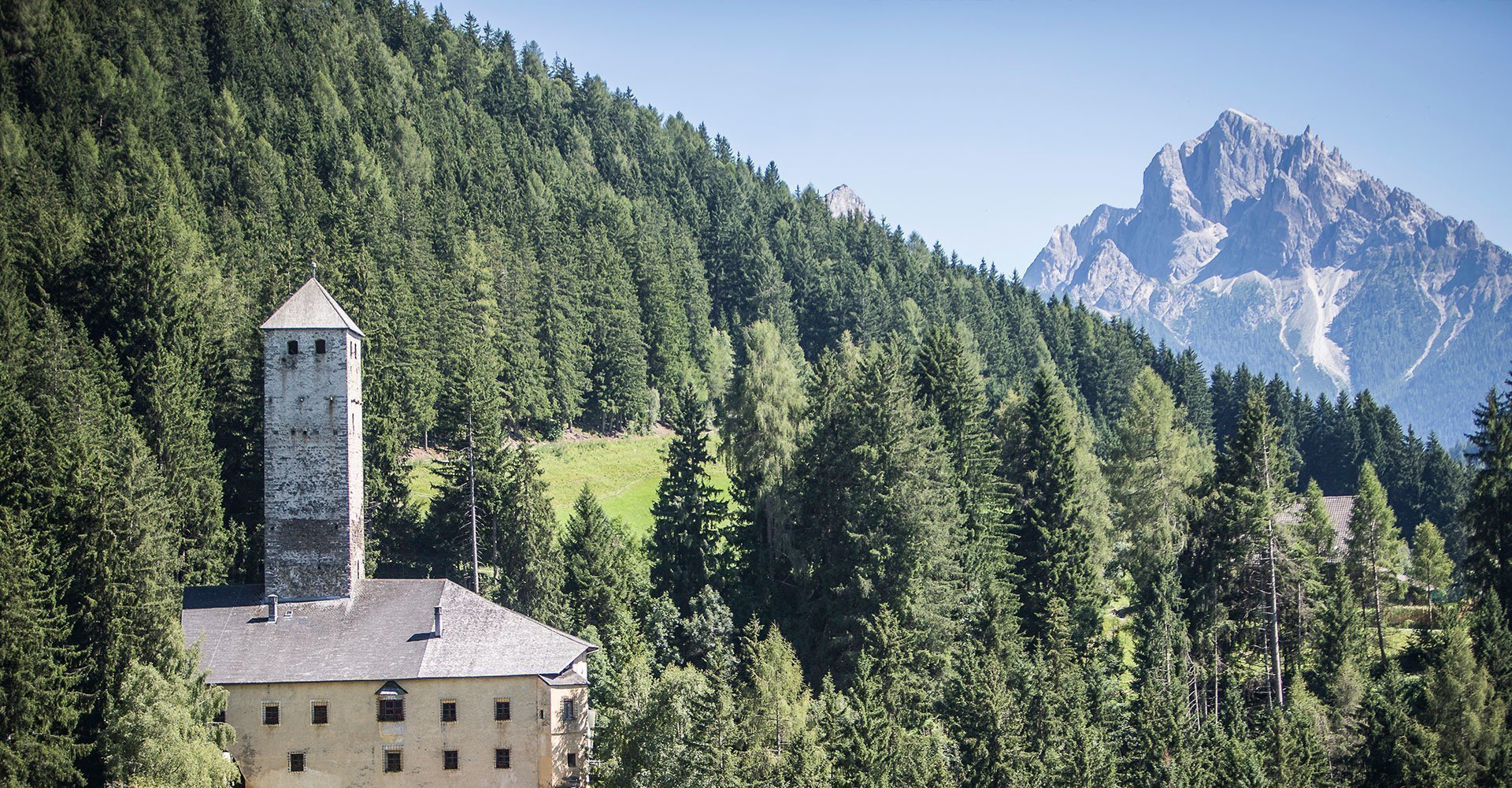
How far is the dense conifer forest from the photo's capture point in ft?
146

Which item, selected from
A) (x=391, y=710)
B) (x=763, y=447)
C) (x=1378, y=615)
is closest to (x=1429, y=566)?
(x=1378, y=615)

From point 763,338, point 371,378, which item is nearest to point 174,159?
point 371,378

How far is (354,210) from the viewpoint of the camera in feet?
326

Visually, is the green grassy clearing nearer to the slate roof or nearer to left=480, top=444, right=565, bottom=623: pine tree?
left=480, top=444, right=565, bottom=623: pine tree

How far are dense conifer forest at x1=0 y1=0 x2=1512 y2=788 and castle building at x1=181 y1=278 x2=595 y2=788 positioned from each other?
2091mm

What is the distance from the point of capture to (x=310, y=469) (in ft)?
168

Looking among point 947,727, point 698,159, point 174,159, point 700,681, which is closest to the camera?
point 700,681

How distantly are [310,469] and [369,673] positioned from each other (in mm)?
8530

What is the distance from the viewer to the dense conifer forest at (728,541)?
4462cm

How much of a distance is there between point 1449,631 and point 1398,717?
6005 mm

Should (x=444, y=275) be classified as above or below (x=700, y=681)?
above

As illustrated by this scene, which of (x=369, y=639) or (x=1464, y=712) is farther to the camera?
(x=1464, y=712)

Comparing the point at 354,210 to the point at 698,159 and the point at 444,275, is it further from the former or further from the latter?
the point at 698,159

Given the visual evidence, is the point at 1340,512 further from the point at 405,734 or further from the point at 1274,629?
the point at 405,734
